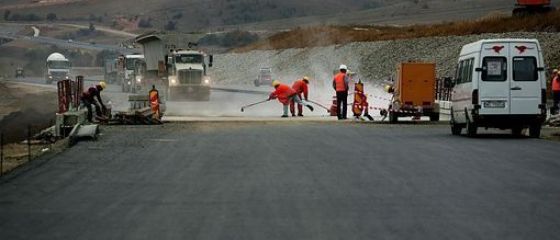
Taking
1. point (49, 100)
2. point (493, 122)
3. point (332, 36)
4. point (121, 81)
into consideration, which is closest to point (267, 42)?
point (332, 36)

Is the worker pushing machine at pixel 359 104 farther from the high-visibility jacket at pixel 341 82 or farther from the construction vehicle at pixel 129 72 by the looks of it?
the construction vehicle at pixel 129 72

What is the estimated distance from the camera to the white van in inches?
1112

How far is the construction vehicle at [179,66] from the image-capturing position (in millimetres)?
61594

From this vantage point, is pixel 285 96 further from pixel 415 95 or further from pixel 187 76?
pixel 187 76

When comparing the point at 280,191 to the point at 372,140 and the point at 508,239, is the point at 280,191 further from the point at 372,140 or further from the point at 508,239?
the point at 372,140

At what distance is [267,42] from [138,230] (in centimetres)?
12974

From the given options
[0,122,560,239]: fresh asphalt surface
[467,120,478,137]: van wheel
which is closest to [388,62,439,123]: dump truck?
[467,120,478,137]: van wheel

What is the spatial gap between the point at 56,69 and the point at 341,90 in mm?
67159

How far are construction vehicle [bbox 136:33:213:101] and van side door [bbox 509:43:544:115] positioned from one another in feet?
113

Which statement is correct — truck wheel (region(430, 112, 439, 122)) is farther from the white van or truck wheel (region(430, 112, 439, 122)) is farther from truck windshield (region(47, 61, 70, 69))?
truck windshield (region(47, 61, 70, 69))

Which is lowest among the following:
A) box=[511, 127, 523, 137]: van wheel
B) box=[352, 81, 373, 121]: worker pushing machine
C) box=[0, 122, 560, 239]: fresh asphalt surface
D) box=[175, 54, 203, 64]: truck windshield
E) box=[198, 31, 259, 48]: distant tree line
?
box=[0, 122, 560, 239]: fresh asphalt surface

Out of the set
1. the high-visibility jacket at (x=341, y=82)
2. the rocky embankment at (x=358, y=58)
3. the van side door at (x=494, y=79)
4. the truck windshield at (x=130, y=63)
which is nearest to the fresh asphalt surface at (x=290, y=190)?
the van side door at (x=494, y=79)

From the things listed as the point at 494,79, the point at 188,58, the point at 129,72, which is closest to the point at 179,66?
the point at 188,58

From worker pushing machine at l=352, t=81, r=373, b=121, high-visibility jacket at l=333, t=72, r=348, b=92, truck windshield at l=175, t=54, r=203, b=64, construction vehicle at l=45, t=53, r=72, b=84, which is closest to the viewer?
high-visibility jacket at l=333, t=72, r=348, b=92
